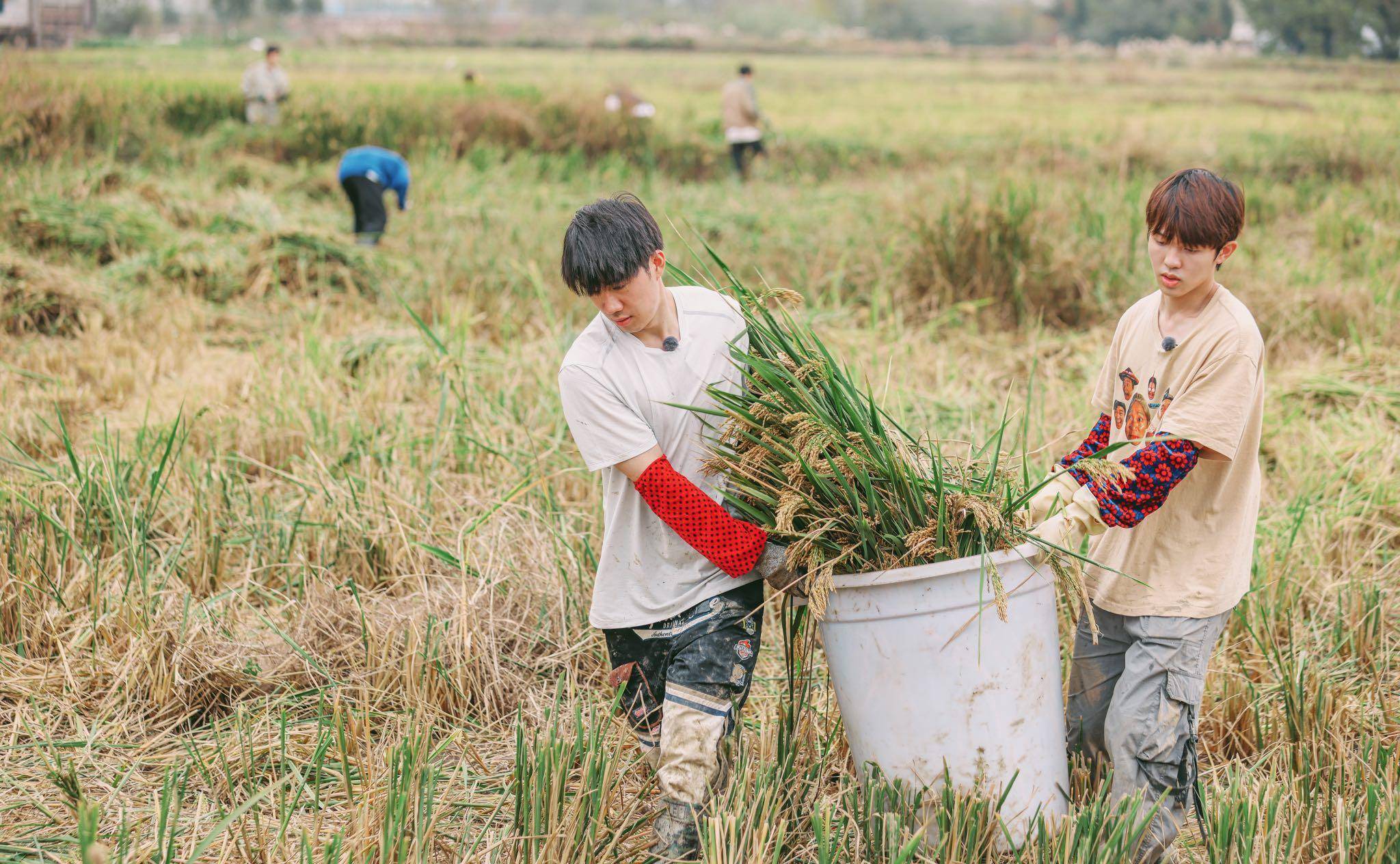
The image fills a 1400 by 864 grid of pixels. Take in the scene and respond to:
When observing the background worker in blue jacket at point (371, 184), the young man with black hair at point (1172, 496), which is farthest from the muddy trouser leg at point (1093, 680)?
the background worker in blue jacket at point (371, 184)

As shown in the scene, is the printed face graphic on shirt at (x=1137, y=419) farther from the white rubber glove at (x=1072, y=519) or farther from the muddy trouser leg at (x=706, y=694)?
the muddy trouser leg at (x=706, y=694)

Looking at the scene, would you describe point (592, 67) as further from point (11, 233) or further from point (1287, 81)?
point (11, 233)

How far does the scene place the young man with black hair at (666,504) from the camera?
211 centimetres

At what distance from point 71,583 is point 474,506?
1106 mm

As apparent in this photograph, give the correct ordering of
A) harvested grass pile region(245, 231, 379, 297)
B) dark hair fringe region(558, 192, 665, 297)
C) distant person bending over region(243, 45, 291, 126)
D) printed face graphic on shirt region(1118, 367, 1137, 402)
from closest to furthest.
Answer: dark hair fringe region(558, 192, 665, 297), printed face graphic on shirt region(1118, 367, 1137, 402), harvested grass pile region(245, 231, 379, 297), distant person bending over region(243, 45, 291, 126)

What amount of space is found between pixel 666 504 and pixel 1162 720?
3.29ft

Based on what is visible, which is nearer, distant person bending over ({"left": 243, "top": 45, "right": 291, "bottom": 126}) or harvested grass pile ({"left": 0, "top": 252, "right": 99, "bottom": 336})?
harvested grass pile ({"left": 0, "top": 252, "right": 99, "bottom": 336})

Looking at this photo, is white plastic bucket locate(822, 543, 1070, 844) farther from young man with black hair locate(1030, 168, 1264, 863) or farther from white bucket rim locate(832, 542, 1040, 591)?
young man with black hair locate(1030, 168, 1264, 863)

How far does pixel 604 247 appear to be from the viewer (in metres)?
2.06

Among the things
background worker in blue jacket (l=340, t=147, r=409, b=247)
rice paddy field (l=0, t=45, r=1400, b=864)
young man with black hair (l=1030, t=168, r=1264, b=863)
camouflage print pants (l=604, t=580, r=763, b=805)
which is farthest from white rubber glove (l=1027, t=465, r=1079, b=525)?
background worker in blue jacket (l=340, t=147, r=409, b=247)

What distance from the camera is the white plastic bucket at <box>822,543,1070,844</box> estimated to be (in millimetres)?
1991

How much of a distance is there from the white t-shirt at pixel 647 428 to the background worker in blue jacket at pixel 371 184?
20.0 ft

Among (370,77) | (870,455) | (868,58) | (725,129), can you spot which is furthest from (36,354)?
(868,58)

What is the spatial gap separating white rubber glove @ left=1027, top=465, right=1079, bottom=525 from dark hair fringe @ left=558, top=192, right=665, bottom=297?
861mm
